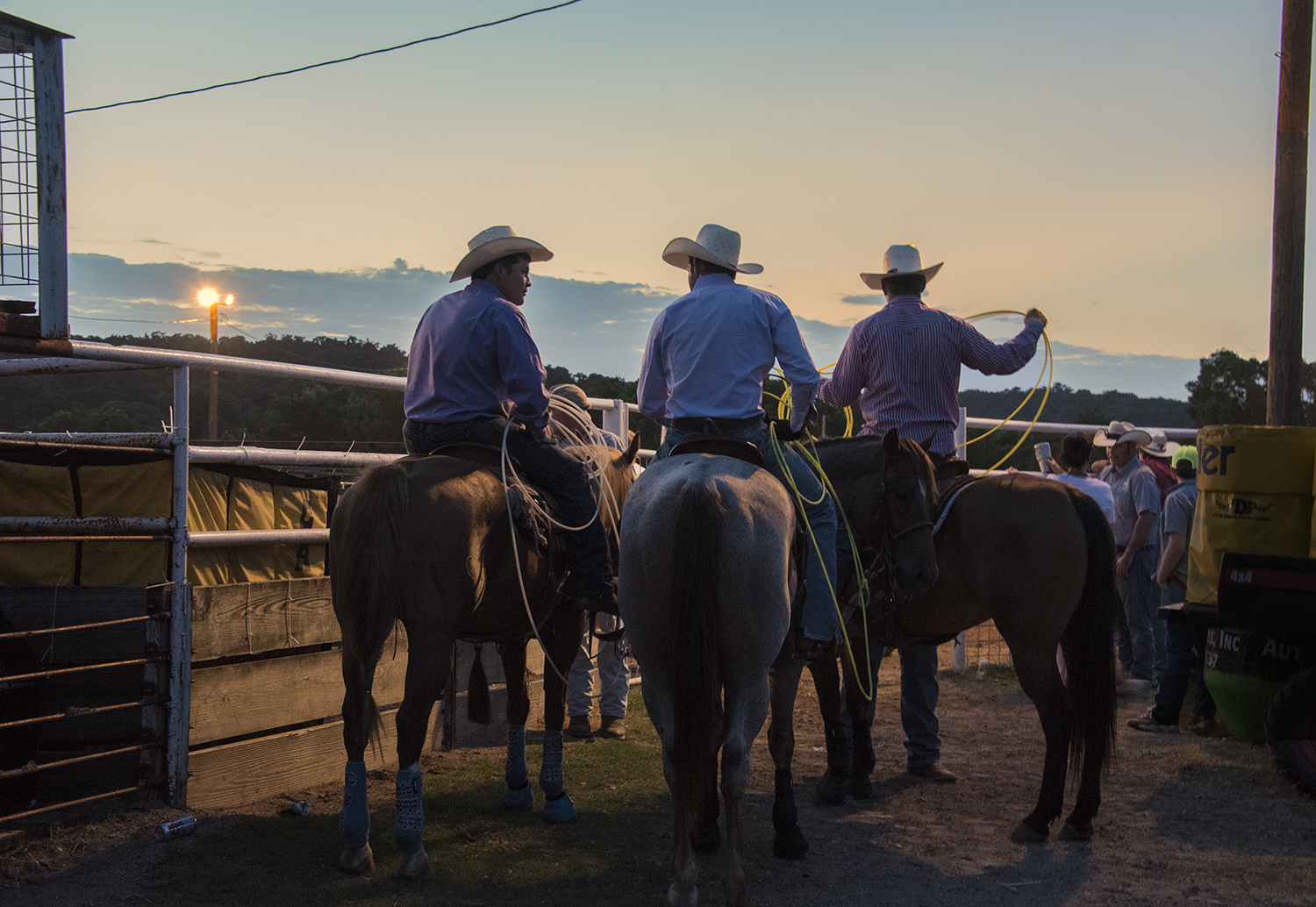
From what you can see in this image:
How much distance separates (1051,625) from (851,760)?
1447 millimetres

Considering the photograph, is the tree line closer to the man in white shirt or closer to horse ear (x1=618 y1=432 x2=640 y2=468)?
the man in white shirt

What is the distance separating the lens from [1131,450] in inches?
330

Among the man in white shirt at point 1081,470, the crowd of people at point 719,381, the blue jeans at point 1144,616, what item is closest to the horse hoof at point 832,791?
the crowd of people at point 719,381

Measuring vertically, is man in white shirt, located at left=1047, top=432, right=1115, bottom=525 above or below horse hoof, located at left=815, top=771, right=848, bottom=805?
above

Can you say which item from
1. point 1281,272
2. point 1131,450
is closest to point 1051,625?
point 1131,450

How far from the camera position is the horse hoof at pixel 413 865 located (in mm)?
3904

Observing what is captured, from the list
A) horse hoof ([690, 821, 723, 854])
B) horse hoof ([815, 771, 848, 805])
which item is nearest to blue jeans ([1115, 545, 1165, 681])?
horse hoof ([815, 771, 848, 805])

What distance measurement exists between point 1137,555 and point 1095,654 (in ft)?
12.7

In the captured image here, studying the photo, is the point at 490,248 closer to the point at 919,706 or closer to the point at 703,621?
the point at 703,621

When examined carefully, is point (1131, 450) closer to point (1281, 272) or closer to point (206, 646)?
point (1281, 272)

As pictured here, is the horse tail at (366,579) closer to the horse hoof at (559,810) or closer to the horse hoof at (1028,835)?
the horse hoof at (559,810)

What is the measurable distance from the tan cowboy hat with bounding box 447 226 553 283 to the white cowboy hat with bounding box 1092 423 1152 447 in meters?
5.78

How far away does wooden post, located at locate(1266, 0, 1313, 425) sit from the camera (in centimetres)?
810

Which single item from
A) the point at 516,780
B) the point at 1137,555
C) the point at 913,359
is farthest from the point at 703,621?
the point at 1137,555
